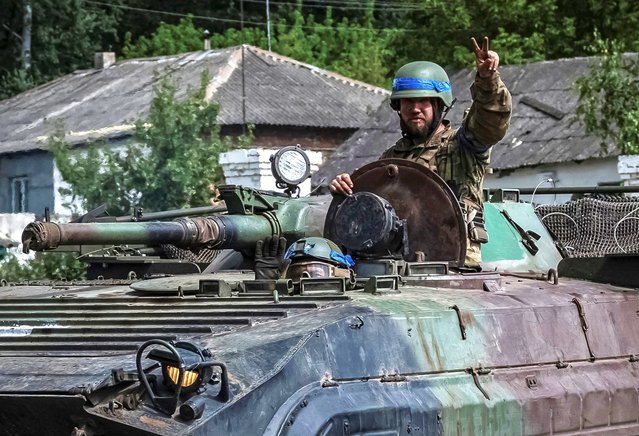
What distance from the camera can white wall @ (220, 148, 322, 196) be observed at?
67.9 feet

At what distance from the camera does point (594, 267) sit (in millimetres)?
9695

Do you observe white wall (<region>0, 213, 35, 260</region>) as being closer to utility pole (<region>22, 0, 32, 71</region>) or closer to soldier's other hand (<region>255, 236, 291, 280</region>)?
soldier's other hand (<region>255, 236, 291, 280</region>)

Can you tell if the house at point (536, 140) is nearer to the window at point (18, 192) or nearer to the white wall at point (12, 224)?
the white wall at point (12, 224)

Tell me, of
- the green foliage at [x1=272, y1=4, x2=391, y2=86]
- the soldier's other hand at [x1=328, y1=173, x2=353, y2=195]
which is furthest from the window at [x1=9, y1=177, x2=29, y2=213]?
the soldier's other hand at [x1=328, y1=173, x2=353, y2=195]

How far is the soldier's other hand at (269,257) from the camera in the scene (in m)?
9.16

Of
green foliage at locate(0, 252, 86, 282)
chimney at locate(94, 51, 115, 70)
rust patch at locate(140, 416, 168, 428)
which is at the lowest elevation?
rust patch at locate(140, 416, 168, 428)

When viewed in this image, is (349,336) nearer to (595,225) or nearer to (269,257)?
(269,257)

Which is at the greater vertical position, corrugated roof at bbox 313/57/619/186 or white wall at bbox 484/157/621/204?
corrugated roof at bbox 313/57/619/186

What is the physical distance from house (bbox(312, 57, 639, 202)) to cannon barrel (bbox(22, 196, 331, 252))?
11618mm

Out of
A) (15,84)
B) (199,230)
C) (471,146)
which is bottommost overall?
(199,230)

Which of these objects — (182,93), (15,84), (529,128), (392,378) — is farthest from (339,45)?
(392,378)

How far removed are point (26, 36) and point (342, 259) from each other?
35.4m

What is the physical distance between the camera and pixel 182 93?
32.5 meters

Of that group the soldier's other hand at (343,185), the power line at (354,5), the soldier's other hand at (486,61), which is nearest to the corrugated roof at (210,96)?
the power line at (354,5)
